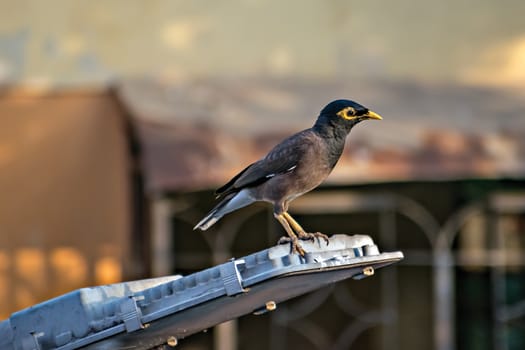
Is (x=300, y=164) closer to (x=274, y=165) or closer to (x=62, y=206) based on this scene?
(x=274, y=165)

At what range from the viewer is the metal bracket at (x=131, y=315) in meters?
2.23

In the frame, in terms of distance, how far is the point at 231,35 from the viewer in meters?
7.64

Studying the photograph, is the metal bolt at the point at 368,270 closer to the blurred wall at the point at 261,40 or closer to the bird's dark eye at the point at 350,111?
the bird's dark eye at the point at 350,111

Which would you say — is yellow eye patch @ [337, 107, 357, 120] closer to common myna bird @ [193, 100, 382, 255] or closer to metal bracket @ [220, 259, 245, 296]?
common myna bird @ [193, 100, 382, 255]

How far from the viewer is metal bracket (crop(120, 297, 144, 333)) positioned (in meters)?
2.23

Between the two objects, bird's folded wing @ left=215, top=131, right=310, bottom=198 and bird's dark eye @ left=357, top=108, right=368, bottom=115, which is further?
bird's folded wing @ left=215, top=131, right=310, bottom=198

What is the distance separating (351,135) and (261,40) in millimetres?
1093

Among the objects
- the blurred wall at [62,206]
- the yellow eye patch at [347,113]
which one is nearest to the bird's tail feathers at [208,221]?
the yellow eye patch at [347,113]

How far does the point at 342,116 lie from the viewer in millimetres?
3191

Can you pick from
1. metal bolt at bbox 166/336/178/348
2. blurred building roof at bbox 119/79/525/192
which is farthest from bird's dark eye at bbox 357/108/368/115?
blurred building roof at bbox 119/79/525/192

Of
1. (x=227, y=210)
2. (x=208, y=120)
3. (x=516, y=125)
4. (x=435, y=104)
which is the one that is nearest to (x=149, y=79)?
(x=208, y=120)

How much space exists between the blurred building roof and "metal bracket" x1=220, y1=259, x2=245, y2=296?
196 inches

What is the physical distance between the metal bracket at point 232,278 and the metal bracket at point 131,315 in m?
0.22

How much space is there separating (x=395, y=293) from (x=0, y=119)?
3.43m
